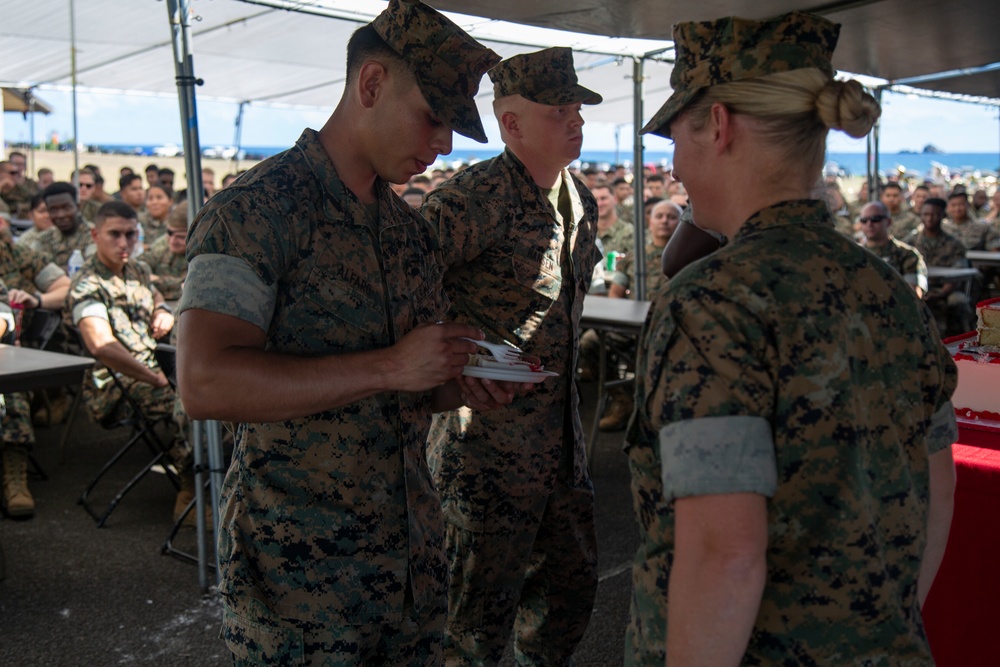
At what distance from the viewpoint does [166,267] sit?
7.22 m

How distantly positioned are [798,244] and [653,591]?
1.66 ft

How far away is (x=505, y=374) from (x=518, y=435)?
36.9 inches

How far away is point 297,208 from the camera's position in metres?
1.70

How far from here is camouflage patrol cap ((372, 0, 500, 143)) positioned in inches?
69.1

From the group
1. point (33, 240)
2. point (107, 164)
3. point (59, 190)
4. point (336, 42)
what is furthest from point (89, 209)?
point (107, 164)

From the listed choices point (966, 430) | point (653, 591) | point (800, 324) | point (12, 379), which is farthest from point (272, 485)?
point (12, 379)

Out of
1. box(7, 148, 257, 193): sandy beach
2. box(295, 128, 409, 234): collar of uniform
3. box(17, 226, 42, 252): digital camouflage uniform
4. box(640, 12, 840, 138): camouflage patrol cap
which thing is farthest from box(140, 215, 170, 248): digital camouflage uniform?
box(7, 148, 257, 193): sandy beach

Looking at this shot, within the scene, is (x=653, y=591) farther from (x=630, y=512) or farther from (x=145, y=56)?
(x=145, y=56)

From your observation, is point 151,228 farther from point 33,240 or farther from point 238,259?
point 238,259

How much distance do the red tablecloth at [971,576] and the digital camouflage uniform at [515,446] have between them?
102 cm

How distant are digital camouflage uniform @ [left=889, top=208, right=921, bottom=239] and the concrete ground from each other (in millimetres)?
8949

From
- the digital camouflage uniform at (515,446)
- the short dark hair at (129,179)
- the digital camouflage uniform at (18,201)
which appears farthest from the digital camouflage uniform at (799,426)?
the digital camouflage uniform at (18,201)

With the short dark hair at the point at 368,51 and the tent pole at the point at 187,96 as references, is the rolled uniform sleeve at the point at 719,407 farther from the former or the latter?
the tent pole at the point at 187,96

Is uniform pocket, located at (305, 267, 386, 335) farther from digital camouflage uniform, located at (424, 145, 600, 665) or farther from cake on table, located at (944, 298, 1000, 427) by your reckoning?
cake on table, located at (944, 298, 1000, 427)
